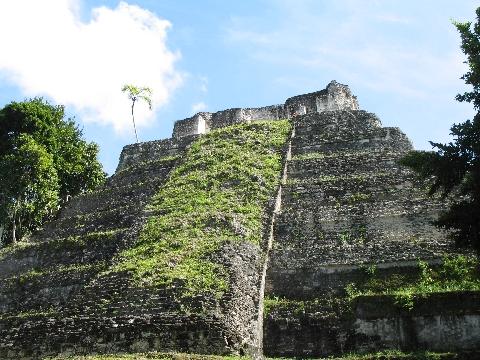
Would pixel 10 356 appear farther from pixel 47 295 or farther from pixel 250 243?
pixel 250 243

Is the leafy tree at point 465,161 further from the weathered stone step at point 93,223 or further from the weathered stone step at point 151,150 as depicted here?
the weathered stone step at point 151,150

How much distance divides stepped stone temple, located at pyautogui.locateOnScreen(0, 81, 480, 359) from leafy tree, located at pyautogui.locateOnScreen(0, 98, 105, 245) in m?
3.49

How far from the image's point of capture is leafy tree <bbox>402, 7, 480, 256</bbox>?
347 inches

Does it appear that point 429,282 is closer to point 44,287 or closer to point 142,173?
point 44,287

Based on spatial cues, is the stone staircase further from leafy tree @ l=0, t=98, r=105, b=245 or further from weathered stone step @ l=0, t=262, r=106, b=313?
leafy tree @ l=0, t=98, r=105, b=245

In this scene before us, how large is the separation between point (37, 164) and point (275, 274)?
40.7ft

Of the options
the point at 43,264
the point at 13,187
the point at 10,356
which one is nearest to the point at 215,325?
the point at 10,356

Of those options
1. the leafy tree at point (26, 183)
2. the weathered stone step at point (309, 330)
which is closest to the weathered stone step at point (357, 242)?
the weathered stone step at point (309, 330)

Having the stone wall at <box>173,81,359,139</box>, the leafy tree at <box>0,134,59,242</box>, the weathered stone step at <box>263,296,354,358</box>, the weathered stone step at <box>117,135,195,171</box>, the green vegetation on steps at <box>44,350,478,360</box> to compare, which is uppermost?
the stone wall at <box>173,81,359,139</box>

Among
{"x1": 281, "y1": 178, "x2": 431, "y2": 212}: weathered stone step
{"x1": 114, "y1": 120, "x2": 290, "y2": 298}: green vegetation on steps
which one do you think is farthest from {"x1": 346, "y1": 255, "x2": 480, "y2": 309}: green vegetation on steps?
{"x1": 114, "y1": 120, "x2": 290, "y2": 298}: green vegetation on steps

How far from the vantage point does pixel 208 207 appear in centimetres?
1538

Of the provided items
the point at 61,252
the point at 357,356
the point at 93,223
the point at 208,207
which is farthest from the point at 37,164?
the point at 357,356

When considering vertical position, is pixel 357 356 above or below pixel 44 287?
below

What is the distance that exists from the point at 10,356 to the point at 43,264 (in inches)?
179
